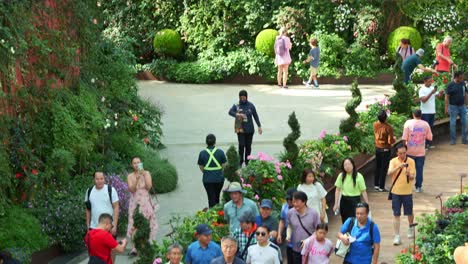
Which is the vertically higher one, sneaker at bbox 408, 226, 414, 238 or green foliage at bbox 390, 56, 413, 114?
green foliage at bbox 390, 56, 413, 114

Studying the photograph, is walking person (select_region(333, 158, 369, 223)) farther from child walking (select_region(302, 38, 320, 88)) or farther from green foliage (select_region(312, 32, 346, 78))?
green foliage (select_region(312, 32, 346, 78))

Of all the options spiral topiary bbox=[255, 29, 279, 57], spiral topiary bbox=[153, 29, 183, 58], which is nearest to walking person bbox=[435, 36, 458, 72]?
spiral topiary bbox=[255, 29, 279, 57]

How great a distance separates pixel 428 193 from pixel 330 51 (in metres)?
11.0

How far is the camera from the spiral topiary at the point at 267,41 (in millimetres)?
27859

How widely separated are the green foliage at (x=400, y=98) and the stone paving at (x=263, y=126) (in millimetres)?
989

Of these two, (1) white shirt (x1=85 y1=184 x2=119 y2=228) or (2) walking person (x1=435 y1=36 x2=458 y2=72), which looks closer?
(1) white shirt (x1=85 y1=184 x2=119 y2=228)

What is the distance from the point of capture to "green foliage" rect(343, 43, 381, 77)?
2744 cm

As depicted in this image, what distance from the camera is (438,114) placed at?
21125mm

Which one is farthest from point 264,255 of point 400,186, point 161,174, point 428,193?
point 428,193

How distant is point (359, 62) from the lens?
→ 2761cm

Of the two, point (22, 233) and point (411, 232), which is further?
point (411, 232)

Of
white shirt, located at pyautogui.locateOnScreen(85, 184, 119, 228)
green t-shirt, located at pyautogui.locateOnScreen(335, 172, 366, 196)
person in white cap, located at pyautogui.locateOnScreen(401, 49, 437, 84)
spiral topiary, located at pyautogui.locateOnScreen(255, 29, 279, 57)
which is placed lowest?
white shirt, located at pyautogui.locateOnScreen(85, 184, 119, 228)

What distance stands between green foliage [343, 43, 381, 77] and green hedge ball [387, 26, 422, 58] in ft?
1.81

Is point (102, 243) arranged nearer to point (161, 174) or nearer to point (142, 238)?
point (142, 238)
